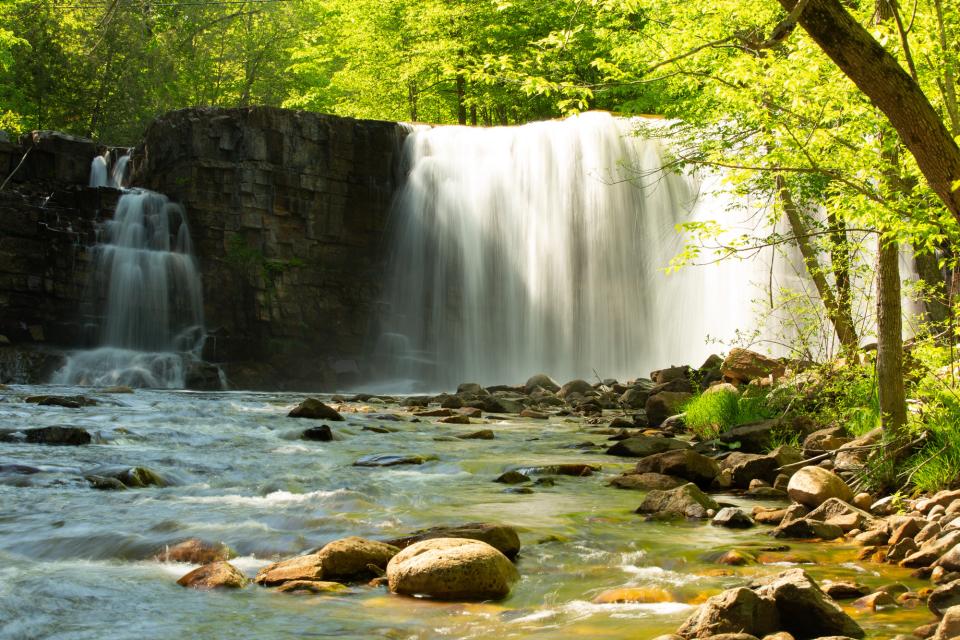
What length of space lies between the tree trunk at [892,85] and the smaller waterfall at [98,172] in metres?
25.2

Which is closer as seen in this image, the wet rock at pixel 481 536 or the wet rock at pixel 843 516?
the wet rock at pixel 481 536

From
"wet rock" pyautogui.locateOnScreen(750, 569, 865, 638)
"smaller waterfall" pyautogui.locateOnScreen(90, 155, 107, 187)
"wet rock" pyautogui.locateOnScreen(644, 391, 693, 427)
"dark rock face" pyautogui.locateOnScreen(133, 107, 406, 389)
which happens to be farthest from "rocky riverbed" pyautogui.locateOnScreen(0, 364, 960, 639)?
"smaller waterfall" pyautogui.locateOnScreen(90, 155, 107, 187)

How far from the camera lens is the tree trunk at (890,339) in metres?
7.65

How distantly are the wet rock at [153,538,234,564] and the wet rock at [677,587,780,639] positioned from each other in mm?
3362

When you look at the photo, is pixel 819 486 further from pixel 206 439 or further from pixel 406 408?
pixel 406 408

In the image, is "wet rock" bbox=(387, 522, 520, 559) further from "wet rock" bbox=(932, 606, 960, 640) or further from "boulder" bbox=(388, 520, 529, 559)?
"wet rock" bbox=(932, 606, 960, 640)

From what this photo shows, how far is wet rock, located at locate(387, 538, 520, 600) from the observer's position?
522cm

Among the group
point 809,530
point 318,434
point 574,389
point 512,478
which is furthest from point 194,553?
point 574,389

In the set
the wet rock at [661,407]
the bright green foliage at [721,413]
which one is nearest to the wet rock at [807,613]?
the bright green foliage at [721,413]

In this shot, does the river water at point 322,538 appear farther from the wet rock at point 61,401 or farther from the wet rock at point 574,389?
the wet rock at point 574,389

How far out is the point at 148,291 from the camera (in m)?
23.9

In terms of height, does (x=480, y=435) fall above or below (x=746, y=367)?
below

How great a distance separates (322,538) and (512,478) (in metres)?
3.07

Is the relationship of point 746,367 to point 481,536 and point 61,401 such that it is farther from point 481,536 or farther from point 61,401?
point 61,401
